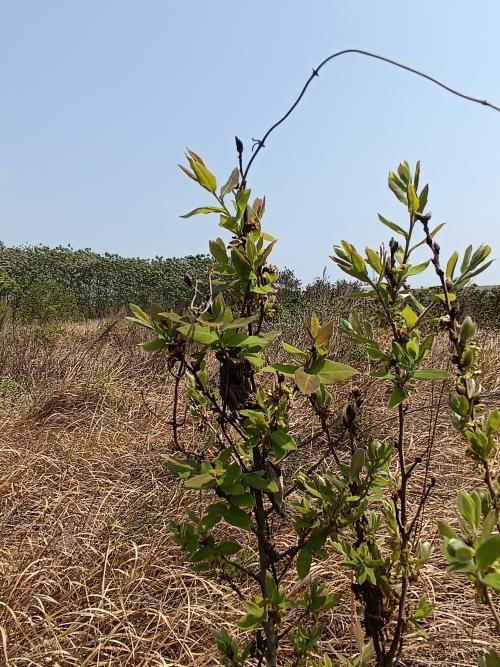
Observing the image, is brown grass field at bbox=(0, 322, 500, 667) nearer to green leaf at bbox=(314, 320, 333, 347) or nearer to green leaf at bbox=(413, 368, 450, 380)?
green leaf at bbox=(413, 368, 450, 380)

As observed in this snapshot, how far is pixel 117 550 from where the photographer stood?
2123 millimetres

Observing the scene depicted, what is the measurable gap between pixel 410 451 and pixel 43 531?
195 centimetres

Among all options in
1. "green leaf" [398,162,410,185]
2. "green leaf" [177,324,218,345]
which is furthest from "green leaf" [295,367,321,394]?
"green leaf" [398,162,410,185]

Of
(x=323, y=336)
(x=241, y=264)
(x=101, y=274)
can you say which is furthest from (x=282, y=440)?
(x=101, y=274)

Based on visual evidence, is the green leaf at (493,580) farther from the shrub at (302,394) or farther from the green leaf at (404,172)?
the green leaf at (404,172)

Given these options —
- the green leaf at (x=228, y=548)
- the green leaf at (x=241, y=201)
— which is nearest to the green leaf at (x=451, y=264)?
the green leaf at (x=241, y=201)

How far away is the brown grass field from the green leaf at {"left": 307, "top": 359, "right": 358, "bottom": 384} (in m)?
0.31

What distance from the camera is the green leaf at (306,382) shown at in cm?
71

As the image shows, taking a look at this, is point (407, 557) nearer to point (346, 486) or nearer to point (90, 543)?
point (346, 486)

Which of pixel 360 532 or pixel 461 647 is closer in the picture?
pixel 360 532

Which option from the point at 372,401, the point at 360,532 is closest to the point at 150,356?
the point at 372,401

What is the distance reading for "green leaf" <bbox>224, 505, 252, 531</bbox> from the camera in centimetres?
81

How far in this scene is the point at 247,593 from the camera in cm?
195

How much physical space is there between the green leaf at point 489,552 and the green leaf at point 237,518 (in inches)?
15.8
